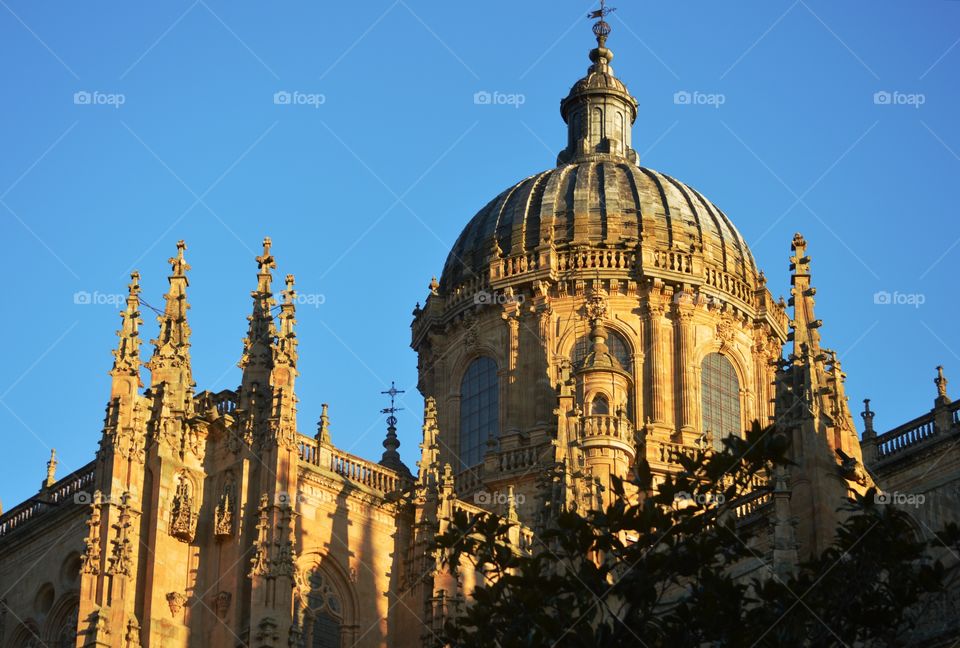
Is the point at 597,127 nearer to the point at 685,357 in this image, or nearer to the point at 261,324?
the point at 685,357

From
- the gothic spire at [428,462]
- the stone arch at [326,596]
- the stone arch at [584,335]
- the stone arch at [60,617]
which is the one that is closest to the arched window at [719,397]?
the stone arch at [584,335]

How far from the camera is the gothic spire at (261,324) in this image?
5209 cm

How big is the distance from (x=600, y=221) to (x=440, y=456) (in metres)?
10.3

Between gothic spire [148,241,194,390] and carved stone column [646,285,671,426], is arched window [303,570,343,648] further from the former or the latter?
carved stone column [646,285,671,426]

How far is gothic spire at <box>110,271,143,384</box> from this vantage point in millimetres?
51719

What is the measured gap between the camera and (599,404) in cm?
6303

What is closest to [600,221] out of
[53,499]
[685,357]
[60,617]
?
[685,357]

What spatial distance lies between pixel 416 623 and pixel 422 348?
21316mm

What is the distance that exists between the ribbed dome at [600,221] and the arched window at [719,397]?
11.9 ft

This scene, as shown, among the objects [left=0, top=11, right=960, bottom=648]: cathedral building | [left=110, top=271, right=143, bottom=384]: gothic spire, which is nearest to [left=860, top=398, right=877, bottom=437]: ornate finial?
[left=0, top=11, right=960, bottom=648]: cathedral building

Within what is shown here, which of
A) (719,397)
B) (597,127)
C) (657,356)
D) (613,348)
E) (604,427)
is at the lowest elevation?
(604,427)

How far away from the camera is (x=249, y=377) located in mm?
A: 51750

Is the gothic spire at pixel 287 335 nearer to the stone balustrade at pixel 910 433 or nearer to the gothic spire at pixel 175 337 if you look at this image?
the gothic spire at pixel 175 337

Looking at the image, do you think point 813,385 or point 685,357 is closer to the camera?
point 813,385
